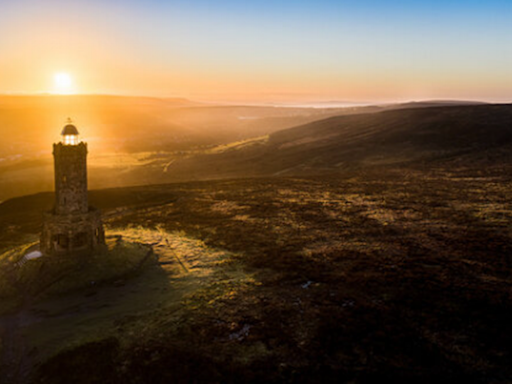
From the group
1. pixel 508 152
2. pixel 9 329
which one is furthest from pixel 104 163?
pixel 508 152

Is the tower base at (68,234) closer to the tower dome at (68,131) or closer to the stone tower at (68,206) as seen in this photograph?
the stone tower at (68,206)

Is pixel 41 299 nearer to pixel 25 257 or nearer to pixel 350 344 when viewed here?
pixel 25 257

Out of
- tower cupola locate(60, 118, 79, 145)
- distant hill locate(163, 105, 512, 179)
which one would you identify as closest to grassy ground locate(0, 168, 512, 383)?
tower cupola locate(60, 118, 79, 145)

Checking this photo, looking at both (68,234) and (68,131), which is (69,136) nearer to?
(68,131)

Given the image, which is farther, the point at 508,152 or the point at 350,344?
the point at 508,152

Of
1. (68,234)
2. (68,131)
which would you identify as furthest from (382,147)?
(68,234)
